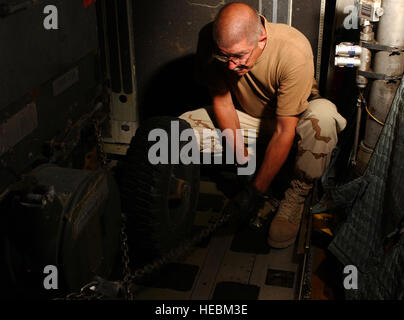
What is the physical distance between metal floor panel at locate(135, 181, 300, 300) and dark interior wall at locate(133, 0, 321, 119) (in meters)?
0.96

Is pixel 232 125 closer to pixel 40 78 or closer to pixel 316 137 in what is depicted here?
pixel 316 137

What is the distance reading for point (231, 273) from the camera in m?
2.73

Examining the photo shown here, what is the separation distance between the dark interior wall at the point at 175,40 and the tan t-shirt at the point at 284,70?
28 centimetres

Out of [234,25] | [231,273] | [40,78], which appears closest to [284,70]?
[234,25]

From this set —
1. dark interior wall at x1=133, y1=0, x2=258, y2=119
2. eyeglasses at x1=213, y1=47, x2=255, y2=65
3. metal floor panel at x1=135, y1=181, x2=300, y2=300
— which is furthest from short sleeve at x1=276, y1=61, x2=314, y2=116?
metal floor panel at x1=135, y1=181, x2=300, y2=300

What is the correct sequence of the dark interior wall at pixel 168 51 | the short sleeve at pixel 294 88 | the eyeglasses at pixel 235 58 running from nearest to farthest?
the eyeglasses at pixel 235 58
the short sleeve at pixel 294 88
the dark interior wall at pixel 168 51

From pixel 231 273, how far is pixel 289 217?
18.6 inches

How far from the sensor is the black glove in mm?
2961

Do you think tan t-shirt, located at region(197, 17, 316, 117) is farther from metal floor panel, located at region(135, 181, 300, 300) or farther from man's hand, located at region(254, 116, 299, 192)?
metal floor panel, located at region(135, 181, 300, 300)

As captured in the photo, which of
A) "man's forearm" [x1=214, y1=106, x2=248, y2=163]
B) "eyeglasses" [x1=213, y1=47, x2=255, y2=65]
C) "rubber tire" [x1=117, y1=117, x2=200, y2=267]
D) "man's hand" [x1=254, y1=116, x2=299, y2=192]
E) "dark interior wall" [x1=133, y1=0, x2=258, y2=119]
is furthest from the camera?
"dark interior wall" [x1=133, y1=0, x2=258, y2=119]

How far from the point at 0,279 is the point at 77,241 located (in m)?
0.35

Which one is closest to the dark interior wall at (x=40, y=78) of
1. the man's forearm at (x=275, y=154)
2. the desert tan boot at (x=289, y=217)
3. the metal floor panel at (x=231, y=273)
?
the metal floor panel at (x=231, y=273)

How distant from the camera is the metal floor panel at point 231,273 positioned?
2600 mm

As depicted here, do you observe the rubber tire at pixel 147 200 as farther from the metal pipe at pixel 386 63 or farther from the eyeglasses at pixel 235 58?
the metal pipe at pixel 386 63
